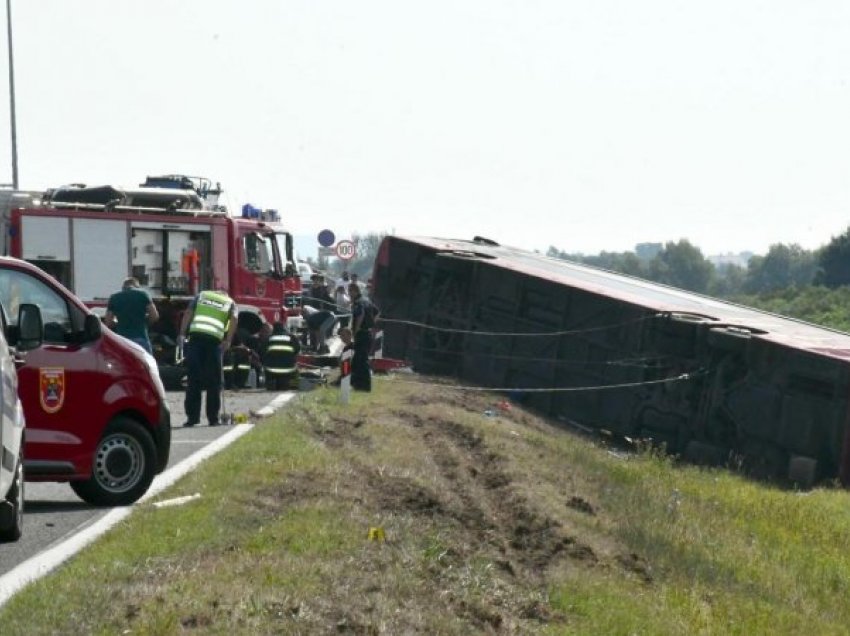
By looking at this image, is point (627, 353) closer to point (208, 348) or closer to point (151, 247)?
point (151, 247)

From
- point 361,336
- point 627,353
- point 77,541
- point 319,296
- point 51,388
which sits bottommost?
point 319,296

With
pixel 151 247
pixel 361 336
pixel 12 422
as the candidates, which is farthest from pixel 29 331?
pixel 151 247

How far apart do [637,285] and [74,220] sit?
998 centimetres

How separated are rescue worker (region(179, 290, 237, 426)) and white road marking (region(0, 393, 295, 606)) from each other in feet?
8.23

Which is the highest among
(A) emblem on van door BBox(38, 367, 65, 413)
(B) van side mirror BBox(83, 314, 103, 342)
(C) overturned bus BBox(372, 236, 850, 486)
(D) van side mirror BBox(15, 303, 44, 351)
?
(D) van side mirror BBox(15, 303, 44, 351)

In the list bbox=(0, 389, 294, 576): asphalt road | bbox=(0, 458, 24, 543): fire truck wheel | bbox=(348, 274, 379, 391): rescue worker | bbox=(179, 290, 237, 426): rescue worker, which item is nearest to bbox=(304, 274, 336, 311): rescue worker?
bbox=(348, 274, 379, 391): rescue worker

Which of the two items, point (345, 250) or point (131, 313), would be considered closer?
point (131, 313)

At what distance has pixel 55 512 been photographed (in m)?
12.8

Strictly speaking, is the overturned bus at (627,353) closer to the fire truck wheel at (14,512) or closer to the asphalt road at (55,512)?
the asphalt road at (55,512)

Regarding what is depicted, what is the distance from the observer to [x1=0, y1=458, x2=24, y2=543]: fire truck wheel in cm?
952

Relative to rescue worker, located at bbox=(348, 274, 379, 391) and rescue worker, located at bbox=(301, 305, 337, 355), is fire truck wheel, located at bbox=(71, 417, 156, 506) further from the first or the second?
rescue worker, located at bbox=(301, 305, 337, 355)

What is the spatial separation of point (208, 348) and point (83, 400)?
272 inches

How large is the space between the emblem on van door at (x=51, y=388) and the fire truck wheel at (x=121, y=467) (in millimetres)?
541

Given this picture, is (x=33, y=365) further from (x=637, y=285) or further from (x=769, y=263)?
(x=769, y=263)
